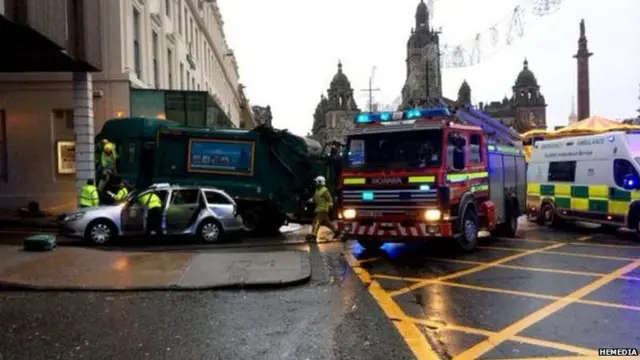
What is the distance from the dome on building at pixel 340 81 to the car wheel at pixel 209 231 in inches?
3221

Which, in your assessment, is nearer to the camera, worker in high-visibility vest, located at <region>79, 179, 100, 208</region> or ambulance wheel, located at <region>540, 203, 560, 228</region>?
worker in high-visibility vest, located at <region>79, 179, 100, 208</region>

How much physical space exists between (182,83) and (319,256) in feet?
80.5

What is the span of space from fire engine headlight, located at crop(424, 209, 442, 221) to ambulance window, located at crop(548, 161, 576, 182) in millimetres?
7760

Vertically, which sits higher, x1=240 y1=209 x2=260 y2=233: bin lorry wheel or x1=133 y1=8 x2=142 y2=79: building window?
x1=133 y1=8 x2=142 y2=79: building window

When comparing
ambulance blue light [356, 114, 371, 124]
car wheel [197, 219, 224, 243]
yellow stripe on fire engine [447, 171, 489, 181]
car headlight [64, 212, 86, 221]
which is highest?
ambulance blue light [356, 114, 371, 124]

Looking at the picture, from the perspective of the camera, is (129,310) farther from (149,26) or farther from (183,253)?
(149,26)

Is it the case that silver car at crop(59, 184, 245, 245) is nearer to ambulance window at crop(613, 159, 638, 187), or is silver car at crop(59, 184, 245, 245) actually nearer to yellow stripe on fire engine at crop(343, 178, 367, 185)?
yellow stripe on fire engine at crop(343, 178, 367, 185)

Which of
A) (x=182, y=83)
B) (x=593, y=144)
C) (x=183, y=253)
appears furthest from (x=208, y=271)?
(x=182, y=83)

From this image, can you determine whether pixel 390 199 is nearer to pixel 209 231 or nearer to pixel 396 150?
pixel 396 150

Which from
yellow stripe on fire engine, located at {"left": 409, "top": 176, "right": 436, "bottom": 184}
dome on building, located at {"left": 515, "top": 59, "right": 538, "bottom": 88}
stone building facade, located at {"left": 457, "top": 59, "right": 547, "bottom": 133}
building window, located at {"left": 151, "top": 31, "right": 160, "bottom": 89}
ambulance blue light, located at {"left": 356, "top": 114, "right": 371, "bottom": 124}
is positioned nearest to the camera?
yellow stripe on fire engine, located at {"left": 409, "top": 176, "right": 436, "bottom": 184}

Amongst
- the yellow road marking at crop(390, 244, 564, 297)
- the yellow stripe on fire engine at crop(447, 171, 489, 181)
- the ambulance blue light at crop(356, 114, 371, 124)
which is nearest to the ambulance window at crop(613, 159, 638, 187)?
the yellow road marking at crop(390, 244, 564, 297)

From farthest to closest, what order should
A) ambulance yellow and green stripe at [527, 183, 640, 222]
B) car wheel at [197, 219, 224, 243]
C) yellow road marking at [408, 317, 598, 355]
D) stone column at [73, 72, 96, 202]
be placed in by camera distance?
stone column at [73, 72, 96, 202], ambulance yellow and green stripe at [527, 183, 640, 222], car wheel at [197, 219, 224, 243], yellow road marking at [408, 317, 598, 355]

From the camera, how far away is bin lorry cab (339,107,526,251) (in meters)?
11.6

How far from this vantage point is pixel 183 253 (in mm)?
12500
